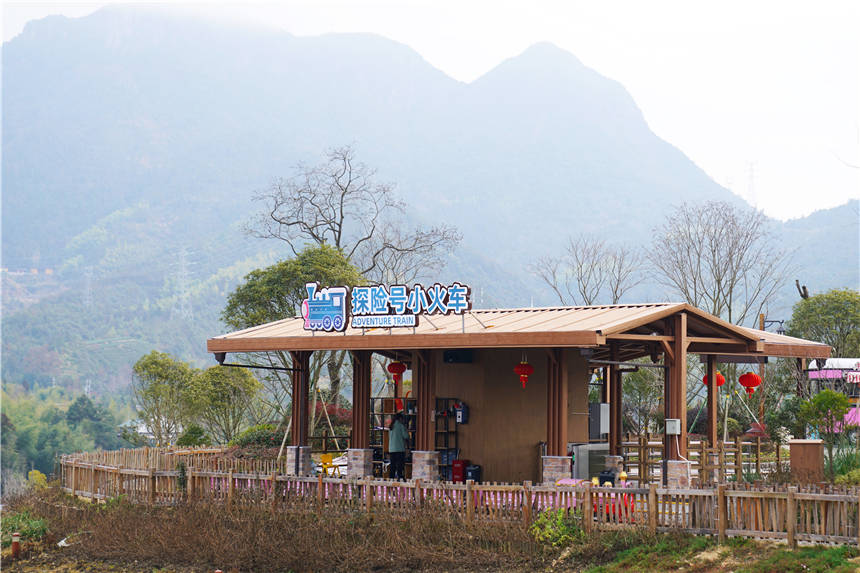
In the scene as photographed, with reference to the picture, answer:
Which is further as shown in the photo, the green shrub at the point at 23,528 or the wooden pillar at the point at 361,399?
the wooden pillar at the point at 361,399

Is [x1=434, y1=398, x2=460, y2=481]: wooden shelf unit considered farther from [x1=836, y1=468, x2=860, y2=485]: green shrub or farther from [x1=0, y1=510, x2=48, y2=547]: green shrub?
[x1=0, y1=510, x2=48, y2=547]: green shrub

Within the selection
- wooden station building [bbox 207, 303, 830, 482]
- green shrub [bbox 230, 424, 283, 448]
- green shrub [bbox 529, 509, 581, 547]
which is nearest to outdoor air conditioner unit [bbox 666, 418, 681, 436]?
wooden station building [bbox 207, 303, 830, 482]

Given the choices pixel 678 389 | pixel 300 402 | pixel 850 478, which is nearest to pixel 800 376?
pixel 678 389

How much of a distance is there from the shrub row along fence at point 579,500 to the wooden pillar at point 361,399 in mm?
3077

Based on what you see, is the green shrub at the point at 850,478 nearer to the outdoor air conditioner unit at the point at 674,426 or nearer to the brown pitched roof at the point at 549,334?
the outdoor air conditioner unit at the point at 674,426

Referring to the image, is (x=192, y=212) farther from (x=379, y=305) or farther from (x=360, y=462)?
(x=379, y=305)

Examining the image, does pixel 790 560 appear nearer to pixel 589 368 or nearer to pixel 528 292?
pixel 589 368

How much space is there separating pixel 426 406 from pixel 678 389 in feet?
18.0

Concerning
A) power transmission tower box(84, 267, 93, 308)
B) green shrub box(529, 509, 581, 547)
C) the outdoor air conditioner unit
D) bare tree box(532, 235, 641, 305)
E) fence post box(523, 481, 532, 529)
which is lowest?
green shrub box(529, 509, 581, 547)

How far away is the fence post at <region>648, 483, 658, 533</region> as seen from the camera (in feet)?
49.9

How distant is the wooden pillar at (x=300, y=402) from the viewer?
2272 cm

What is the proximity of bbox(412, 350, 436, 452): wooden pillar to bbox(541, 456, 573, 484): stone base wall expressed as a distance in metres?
2.93

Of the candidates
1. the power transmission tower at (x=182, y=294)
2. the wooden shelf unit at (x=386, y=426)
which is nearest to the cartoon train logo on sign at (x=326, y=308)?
the wooden shelf unit at (x=386, y=426)

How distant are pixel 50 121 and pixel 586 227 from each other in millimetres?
108306
